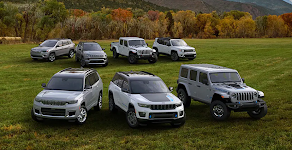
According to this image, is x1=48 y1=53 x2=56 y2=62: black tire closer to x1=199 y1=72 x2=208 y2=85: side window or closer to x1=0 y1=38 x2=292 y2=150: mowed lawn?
x1=0 y1=38 x2=292 y2=150: mowed lawn

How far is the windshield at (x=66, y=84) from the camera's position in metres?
10.7

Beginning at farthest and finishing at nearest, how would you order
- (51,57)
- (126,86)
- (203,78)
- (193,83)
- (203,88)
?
(51,57) → (193,83) → (203,78) → (203,88) → (126,86)

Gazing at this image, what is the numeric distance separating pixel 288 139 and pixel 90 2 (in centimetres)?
14950

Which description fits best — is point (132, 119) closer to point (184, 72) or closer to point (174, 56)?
point (184, 72)

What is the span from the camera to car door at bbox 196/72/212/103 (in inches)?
455

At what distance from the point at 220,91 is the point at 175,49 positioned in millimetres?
18254

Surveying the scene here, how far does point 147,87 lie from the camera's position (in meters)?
10.7

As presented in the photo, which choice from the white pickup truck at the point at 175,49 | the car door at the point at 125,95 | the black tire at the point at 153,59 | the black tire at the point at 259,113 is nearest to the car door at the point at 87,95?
the car door at the point at 125,95

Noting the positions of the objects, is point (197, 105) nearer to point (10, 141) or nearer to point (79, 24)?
point (10, 141)

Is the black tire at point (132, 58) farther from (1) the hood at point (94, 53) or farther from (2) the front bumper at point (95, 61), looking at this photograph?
(1) the hood at point (94, 53)

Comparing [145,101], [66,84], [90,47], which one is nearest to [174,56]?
[90,47]

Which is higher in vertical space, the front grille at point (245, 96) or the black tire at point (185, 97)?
the front grille at point (245, 96)

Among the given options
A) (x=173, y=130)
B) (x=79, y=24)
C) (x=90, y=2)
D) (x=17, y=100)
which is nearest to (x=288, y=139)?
(x=173, y=130)

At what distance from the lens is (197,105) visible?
13.7 meters
